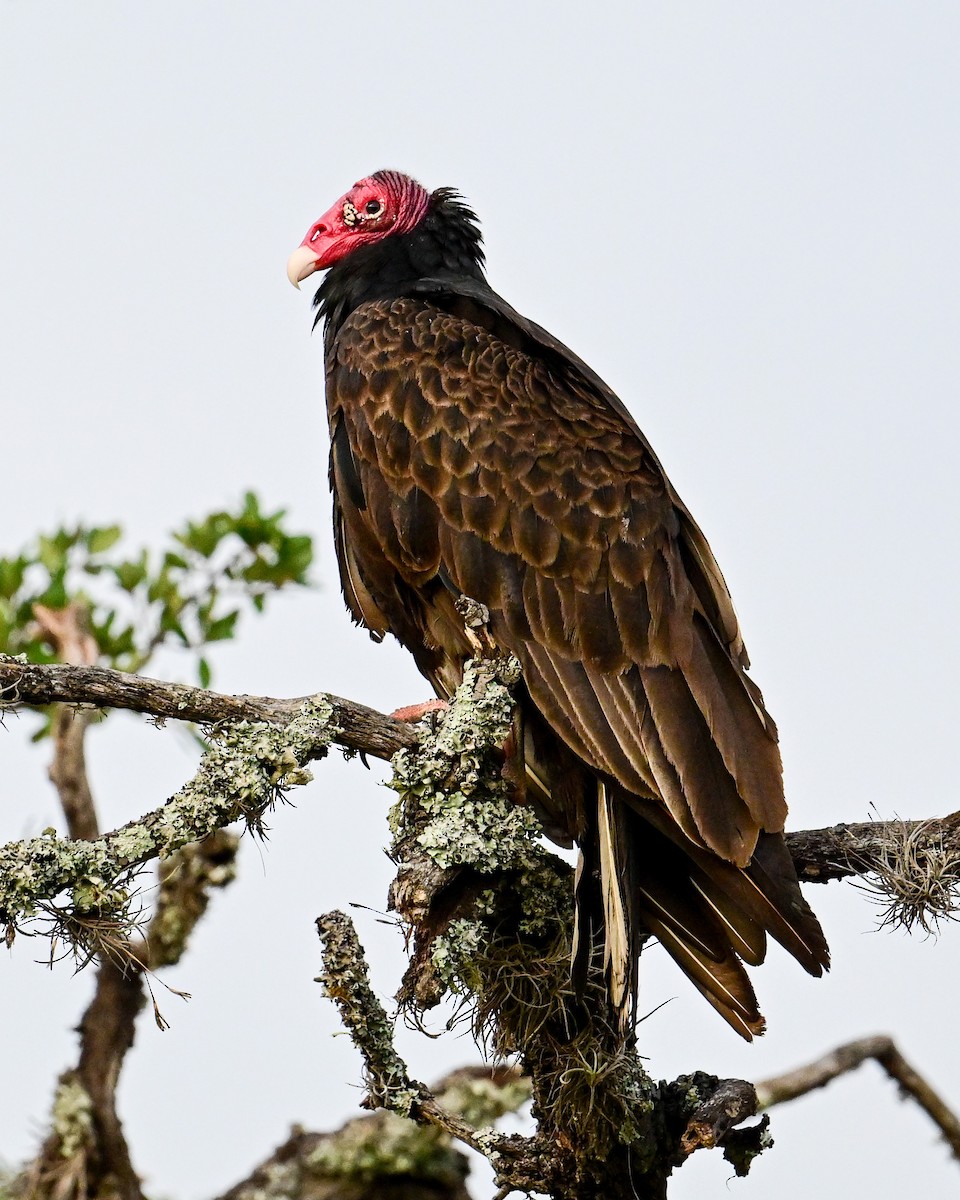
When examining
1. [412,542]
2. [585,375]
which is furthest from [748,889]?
[585,375]

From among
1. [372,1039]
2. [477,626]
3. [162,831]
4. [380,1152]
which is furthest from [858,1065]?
[162,831]

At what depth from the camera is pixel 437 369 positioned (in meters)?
3.91

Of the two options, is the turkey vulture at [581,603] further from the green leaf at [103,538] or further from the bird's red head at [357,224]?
the green leaf at [103,538]

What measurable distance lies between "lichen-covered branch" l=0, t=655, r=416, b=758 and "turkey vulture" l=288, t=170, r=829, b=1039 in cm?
68

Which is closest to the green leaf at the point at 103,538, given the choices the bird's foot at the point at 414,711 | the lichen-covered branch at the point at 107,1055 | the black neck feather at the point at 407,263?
the lichen-covered branch at the point at 107,1055

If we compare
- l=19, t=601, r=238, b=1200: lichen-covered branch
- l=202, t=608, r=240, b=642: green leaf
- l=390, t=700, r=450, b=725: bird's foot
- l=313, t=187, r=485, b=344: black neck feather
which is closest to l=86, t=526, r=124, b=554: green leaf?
l=202, t=608, r=240, b=642: green leaf

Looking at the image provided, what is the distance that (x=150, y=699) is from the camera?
2881 mm

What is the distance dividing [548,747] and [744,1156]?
114 centimetres

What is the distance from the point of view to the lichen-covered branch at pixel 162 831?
2666 mm

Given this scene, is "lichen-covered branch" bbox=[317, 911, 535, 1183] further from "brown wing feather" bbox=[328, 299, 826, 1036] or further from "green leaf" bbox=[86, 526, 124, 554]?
"green leaf" bbox=[86, 526, 124, 554]

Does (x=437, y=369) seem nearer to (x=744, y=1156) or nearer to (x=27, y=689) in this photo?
(x=27, y=689)

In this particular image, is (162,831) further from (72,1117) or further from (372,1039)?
(72,1117)

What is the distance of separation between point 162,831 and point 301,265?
258 cm

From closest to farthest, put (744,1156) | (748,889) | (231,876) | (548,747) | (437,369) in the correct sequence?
(744,1156)
(748,889)
(548,747)
(437,369)
(231,876)
